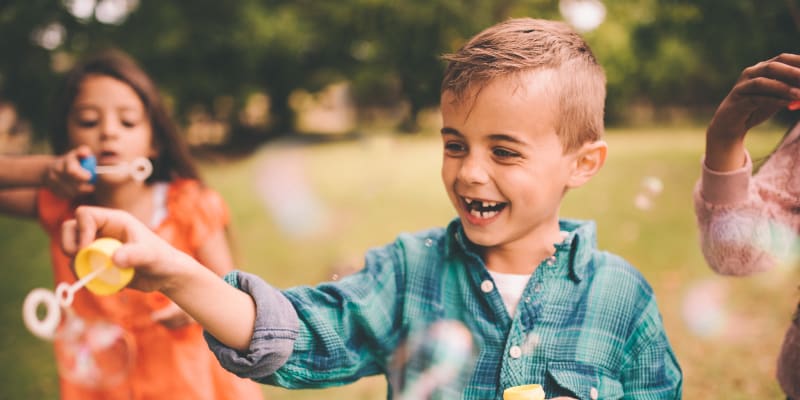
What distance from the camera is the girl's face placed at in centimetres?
214

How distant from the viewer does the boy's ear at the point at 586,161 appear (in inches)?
57.5

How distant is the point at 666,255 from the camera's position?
6.24m

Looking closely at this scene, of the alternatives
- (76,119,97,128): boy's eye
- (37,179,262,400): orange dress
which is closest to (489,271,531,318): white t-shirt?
(37,179,262,400): orange dress

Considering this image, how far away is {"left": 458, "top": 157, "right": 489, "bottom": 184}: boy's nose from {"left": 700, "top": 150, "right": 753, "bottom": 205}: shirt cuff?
605 mm

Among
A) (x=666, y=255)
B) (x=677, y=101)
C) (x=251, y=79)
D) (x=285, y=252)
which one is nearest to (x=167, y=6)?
(x=285, y=252)

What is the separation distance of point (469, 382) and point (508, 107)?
573 mm

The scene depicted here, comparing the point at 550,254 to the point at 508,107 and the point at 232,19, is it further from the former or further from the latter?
the point at 232,19

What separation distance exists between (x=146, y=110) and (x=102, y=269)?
1464 mm

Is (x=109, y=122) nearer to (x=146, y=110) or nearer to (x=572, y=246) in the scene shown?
(x=146, y=110)

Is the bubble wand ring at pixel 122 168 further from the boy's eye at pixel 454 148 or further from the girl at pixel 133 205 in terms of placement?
the boy's eye at pixel 454 148

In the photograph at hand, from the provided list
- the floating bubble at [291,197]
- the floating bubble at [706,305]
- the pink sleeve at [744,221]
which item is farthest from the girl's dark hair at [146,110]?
the floating bubble at [291,197]

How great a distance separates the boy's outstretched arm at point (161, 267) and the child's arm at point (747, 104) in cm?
108

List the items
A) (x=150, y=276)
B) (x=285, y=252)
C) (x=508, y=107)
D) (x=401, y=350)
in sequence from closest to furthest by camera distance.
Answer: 1. (x=150, y=276)
2. (x=508, y=107)
3. (x=401, y=350)
4. (x=285, y=252)

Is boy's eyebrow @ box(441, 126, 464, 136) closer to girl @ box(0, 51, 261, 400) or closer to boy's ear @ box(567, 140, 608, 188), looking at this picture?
boy's ear @ box(567, 140, 608, 188)
